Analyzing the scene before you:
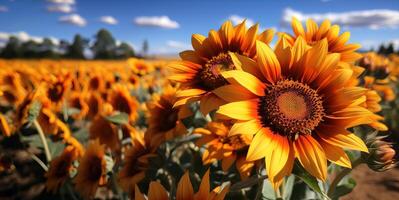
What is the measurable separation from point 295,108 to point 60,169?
184 cm

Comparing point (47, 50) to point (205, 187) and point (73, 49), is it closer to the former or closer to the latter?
point (73, 49)

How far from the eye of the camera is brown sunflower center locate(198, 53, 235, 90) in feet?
5.01

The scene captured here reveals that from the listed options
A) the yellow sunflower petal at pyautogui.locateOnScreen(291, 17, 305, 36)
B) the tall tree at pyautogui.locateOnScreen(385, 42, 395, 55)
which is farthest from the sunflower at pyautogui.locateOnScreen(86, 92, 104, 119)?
the tall tree at pyautogui.locateOnScreen(385, 42, 395, 55)

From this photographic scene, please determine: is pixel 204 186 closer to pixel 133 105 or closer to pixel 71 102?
pixel 133 105

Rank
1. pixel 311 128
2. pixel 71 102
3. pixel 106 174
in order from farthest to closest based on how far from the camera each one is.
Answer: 1. pixel 71 102
2. pixel 106 174
3. pixel 311 128

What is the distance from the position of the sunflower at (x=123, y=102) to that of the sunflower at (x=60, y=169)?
910 mm

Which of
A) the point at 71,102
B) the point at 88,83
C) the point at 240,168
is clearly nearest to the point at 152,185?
the point at 240,168

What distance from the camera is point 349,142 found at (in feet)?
3.85

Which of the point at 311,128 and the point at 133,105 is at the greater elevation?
the point at 311,128

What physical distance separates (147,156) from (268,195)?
71 cm

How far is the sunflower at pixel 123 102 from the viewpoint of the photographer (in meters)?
3.39

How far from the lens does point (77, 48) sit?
147 feet

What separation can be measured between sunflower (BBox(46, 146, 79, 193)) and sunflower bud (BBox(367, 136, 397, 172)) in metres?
1.94

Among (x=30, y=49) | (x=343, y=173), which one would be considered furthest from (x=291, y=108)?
(x=30, y=49)
